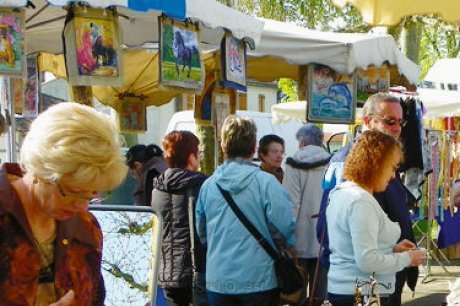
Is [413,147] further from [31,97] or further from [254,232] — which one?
[31,97]

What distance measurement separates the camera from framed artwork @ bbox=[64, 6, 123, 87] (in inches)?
179

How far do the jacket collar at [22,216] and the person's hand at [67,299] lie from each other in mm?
161

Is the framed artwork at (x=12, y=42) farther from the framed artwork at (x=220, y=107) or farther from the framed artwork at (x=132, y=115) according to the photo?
the framed artwork at (x=132, y=115)

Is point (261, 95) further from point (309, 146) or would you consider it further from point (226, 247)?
point (226, 247)

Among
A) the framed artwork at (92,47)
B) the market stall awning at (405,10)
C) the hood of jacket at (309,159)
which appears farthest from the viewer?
the hood of jacket at (309,159)

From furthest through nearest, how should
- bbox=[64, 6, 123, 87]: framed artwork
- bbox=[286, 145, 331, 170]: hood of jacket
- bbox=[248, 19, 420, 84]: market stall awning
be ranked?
bbox=[248, 19, 420, 84]: market stall awning < bbox=[286, 145, 331, 170]: hood of jacket < bbox=[64, 6, 123, 87]: framed artwork

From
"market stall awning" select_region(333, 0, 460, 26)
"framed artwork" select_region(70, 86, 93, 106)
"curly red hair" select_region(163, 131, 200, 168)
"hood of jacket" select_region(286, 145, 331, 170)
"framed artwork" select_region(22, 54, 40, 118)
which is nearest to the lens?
"market stall awning" select_region(333, 0, 460, 26)

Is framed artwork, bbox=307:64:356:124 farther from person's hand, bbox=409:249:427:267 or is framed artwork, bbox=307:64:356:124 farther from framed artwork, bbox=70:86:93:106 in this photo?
person's hand, bbox=409:249:427:267

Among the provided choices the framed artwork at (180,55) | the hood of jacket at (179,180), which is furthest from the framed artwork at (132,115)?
the hood of jacket at (179,180)

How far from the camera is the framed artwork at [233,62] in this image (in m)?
5.83

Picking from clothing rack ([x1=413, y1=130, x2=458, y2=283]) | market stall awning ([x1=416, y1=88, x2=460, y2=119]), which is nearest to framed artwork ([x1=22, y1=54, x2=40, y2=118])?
clothing rack ([x1=413, y1=130, x2=458, y2=283])

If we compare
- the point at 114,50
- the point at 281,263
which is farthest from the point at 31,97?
the point at 281,263

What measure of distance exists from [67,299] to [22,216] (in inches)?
11.1

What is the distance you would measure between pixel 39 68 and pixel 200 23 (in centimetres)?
288
